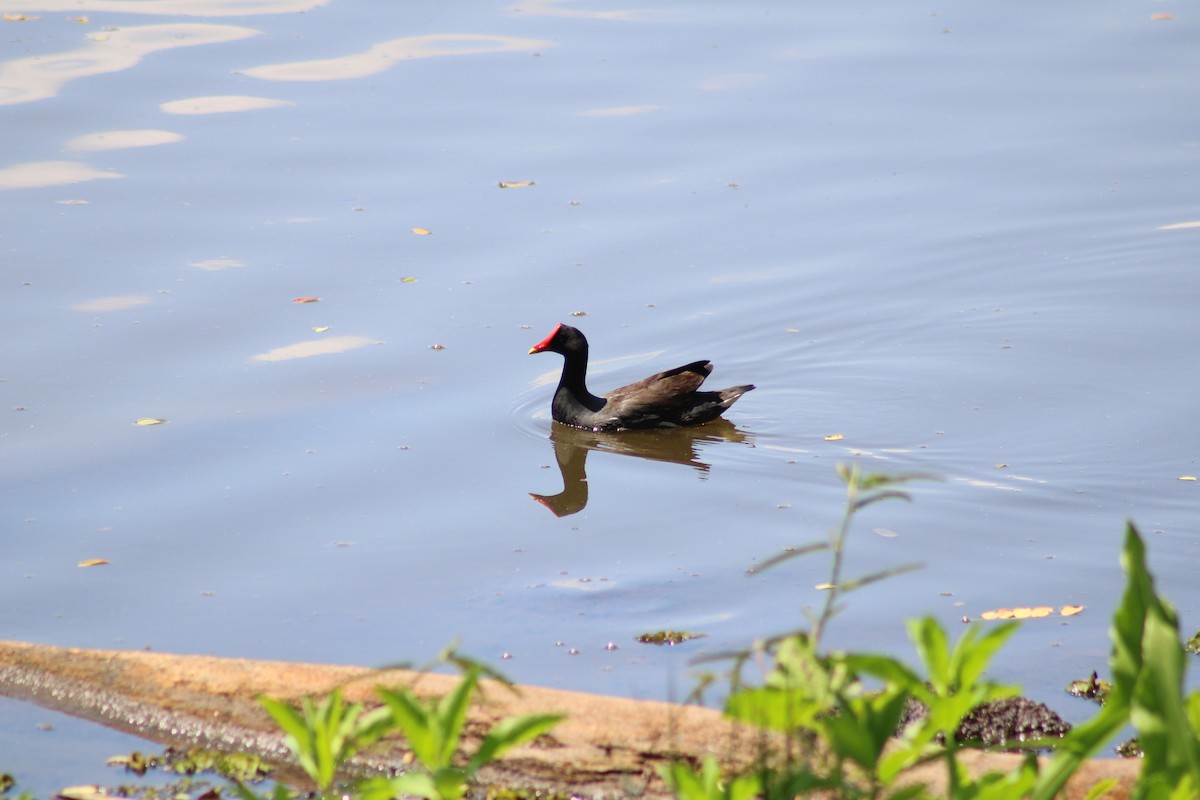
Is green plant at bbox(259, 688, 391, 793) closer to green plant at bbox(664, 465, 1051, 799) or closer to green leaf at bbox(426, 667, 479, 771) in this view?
green leaf at bbox(426, 667, 479, 771)

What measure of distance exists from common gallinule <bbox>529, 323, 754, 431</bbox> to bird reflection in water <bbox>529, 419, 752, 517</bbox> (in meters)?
0.08

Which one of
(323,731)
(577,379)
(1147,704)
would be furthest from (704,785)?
(577,379)

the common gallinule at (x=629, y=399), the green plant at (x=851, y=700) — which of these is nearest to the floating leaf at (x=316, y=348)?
the common gallinule at (x=629, y=399)

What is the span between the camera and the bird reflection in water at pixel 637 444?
393 inches

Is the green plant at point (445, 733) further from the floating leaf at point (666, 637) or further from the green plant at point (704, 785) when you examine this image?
the floating leaf at point (666, 637)

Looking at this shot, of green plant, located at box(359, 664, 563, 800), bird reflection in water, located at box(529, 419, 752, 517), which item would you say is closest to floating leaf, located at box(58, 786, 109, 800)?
green plant, located at box(359, 664, 563, 800)

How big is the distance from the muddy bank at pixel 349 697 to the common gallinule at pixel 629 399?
5353 mm

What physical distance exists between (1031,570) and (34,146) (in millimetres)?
12146

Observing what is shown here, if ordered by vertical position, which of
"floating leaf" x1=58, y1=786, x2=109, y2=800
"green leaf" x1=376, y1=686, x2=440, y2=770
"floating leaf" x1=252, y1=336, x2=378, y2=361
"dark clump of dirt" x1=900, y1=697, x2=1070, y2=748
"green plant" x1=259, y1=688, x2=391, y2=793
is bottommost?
"floating leaf" x1=58, y1=786, x2=109, y2=800

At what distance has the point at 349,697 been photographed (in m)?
5.25

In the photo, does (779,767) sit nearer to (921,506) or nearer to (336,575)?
(336,575)

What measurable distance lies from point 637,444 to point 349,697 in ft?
18.3

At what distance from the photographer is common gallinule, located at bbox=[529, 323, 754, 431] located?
1066 cm

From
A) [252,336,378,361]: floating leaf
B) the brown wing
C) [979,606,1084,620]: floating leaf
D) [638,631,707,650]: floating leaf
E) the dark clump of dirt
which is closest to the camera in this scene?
the dark clump of dirt
